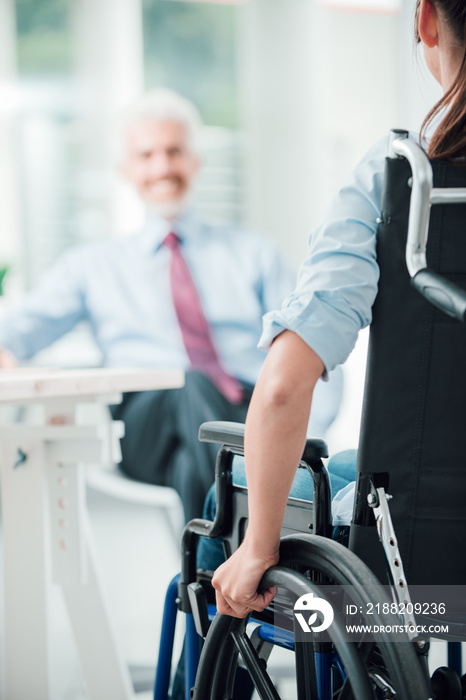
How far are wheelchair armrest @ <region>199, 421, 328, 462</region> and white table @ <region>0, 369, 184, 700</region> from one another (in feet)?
1.07

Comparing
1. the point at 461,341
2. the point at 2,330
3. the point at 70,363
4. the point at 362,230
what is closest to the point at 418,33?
the point at 362,230

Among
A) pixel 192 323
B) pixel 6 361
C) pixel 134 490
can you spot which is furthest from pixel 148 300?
pixel 134 490

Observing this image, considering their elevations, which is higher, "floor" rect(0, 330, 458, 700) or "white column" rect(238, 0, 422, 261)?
"white column" rect(238, 0, 422, 261)

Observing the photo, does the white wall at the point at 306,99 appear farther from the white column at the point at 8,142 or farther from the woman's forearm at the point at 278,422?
the woman's forearm at the point at 278,422

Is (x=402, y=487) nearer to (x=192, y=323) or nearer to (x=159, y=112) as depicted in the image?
(x=192, y=323)

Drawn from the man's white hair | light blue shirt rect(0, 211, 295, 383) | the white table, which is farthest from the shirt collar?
the white table

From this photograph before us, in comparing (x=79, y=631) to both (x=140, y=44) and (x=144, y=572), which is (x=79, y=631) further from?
(x=140, y=44)

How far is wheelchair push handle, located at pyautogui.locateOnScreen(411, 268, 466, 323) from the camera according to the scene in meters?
0.60

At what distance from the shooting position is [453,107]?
715mm

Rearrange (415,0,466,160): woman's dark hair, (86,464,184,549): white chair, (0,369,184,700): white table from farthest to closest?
(86,464,184,549): white chair
(0,369,184,700): white table
(415,0,466,160): woman's dark hair

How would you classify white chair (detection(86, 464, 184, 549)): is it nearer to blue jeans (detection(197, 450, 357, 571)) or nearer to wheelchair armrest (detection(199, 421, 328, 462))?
blue jeans (detection(197, 450, 357, 571))

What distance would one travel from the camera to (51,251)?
3.32 m

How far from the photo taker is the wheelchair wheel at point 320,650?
64 cm

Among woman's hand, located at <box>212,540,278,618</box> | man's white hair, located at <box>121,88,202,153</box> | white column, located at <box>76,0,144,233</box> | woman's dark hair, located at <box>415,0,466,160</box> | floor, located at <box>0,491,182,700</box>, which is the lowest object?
floor, located at <box>0,491,182,700</box>
